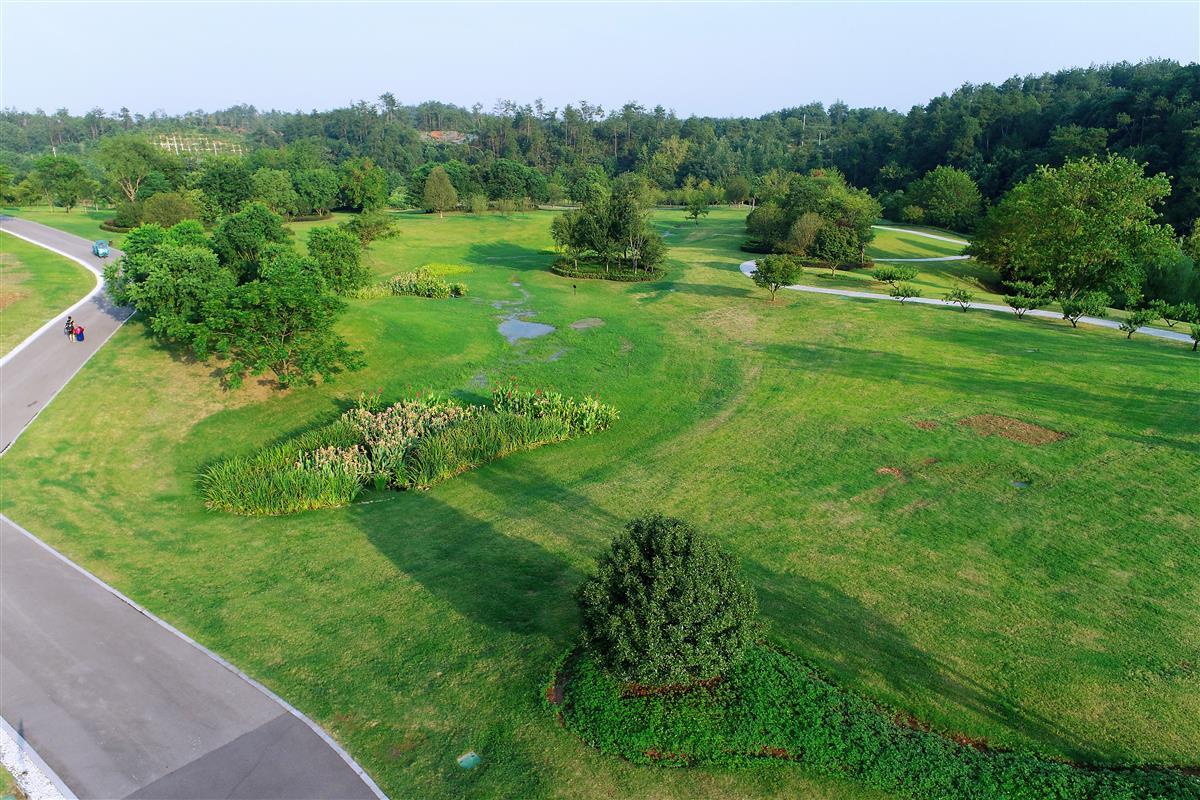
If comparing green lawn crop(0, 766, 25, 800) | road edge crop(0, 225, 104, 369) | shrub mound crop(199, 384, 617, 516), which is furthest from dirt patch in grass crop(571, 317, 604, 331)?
green lawn crop(0, 766, 25, 800)

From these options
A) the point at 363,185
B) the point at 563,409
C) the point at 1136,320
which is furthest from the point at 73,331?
the point at 363,185

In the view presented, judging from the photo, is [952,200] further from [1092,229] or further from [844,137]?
[844,137]

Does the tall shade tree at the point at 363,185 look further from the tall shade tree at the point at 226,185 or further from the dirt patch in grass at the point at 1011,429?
the dirt patch in grass at the point at 1011,429

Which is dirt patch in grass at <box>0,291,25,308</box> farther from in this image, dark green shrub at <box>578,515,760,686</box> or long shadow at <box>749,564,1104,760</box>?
long shadow at <box>749,564,1104,760</box>

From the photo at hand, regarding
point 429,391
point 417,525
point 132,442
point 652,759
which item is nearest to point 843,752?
point 652,759

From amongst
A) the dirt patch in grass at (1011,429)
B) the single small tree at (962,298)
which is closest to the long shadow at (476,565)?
the dirt patch in grass at (1011,429)

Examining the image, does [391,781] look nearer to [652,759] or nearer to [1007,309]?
[652,759]
